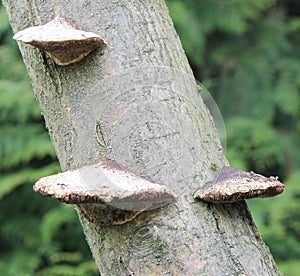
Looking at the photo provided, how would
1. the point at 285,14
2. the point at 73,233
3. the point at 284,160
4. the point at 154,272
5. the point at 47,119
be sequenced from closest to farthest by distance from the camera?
the point at 154,272
the point at 47,119
the point at 73,233
the point at 284,160
the point at 285,14

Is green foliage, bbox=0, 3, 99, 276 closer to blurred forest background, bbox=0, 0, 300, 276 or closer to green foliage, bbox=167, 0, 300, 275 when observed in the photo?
blurred forest background, bbox=0, 0, 300, 276

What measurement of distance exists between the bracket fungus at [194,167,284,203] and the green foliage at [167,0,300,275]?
181cm

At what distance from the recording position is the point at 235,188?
923mm

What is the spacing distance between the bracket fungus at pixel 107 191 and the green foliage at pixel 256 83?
6.21ft

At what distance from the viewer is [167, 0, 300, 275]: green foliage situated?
2871mm

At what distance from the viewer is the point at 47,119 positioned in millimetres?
1025

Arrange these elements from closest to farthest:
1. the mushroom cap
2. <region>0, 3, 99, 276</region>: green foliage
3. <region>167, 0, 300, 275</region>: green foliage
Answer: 1. the mushroom cap
2. <region>0, 3, 99, 276</region>: green foliage
3. <region>167, 0, 300, 275</region>: green foliage

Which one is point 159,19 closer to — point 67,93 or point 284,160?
point 67,93

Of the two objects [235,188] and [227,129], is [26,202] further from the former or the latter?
[235,188]

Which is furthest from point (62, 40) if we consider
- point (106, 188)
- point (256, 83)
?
point (256, 83)

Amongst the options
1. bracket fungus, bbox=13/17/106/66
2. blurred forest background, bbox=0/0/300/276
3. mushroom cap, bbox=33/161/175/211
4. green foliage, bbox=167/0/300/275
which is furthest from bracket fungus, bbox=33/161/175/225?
green foliage, bbox=167/0/300/275

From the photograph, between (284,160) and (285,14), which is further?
(285,14)

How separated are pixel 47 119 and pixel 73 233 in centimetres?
199

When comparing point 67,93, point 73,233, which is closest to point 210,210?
point 67,93
